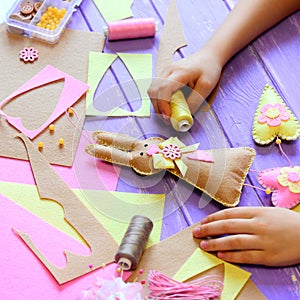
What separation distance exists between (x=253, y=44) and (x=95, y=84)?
39 centimetres

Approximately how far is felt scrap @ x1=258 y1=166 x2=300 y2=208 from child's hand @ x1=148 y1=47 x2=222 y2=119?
0.22m

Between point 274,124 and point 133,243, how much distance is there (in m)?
0.41

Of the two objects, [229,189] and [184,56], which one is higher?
[184,56]

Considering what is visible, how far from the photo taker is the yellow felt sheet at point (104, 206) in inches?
44.0

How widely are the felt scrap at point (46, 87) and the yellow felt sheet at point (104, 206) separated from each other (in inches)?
3.4

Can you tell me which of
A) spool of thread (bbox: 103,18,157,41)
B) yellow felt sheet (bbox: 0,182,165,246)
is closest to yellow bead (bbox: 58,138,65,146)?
yellow felt sheet (bbox: 0,182,165,246)

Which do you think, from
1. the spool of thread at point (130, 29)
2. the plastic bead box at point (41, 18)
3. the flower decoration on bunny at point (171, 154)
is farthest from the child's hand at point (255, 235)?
the plastic bead box at point (41, 18)

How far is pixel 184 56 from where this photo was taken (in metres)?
1.38

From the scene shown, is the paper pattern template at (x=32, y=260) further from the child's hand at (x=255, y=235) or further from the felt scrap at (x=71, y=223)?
the child's hand at (x=255, y=235)

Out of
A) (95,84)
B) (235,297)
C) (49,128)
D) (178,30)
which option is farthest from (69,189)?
(178,30)

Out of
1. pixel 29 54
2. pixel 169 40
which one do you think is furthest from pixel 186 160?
pixel 29 54

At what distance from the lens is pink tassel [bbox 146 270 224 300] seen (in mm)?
1026

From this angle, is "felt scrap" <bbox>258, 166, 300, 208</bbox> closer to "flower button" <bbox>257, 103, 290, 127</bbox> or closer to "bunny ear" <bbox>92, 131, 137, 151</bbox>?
"flower button" <bbox>257, 103, 290, 127</bbox>

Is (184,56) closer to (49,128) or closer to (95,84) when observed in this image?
(95,84)
